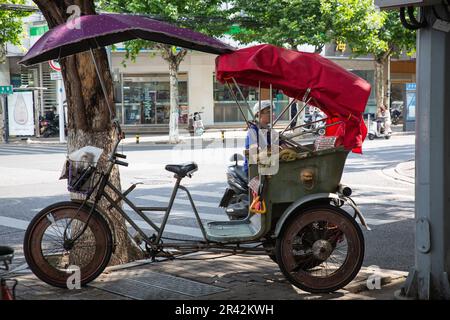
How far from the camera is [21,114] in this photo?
99.5ft

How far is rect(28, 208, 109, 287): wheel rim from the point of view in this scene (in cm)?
557

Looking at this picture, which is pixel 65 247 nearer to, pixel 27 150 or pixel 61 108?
pixel 27 150

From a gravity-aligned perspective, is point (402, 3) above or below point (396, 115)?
above

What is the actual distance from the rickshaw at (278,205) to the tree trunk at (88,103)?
88 centimetres

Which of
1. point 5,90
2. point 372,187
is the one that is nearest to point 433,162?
point 372,187

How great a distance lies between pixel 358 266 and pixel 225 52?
2297 millimetres

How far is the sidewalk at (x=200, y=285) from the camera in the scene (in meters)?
5.38

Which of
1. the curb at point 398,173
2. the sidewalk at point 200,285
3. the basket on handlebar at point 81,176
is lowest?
the sidewalk at point 200,285

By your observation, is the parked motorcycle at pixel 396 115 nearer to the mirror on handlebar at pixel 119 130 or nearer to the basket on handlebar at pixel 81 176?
the mirror on handlebar at pixel 119 130

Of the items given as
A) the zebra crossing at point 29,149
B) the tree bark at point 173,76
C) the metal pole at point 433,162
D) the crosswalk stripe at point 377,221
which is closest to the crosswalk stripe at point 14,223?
the crosswalk stripe at point 377,221

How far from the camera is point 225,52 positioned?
19.0ft

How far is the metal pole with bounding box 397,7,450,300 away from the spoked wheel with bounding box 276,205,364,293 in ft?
1.94

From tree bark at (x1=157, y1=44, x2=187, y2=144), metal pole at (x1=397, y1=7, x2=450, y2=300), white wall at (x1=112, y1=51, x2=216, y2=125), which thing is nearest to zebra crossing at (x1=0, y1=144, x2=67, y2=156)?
tree bark at (x1=157, y1=44, x2=187, y2=144)

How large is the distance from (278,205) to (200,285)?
1050mm
